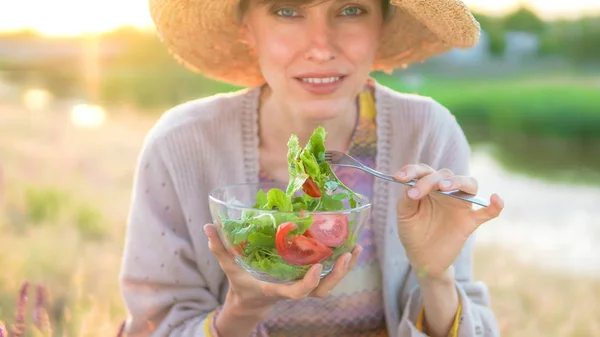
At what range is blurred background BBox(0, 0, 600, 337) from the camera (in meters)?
2.96

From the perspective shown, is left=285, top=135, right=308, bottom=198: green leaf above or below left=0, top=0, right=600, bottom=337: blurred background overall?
above

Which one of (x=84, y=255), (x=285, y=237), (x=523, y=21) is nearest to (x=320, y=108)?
(x=285, y=237)

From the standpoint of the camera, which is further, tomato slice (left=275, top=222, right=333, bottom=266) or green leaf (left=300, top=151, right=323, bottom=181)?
green leaf (left=300, top=151, right=323, bottom=181)

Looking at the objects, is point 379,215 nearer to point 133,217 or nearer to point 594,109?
point 133,217

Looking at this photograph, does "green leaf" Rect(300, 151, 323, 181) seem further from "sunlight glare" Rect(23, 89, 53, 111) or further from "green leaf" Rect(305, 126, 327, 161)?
"sunlight glare" Rect(23, 89, 53, 111)

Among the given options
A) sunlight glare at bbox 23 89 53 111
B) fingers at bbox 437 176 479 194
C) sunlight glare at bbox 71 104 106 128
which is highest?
fingers at bbox 437 176 479 194

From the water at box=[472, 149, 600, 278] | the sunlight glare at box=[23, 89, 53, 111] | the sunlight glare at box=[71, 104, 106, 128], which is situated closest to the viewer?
the water at box=[472, 149, 600, 278]

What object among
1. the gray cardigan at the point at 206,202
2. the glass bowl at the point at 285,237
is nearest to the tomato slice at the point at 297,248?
the glass bowl at the point at 285,237

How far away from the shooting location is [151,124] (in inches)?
231

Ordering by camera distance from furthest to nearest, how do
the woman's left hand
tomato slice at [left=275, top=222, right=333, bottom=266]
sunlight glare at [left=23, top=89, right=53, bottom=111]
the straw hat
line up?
sunlight glare at [left=23, top=89, right=53, bottom=111] → the straw hat → the woman's left hand → tomato slice at [left=275, top=222, right=333, bottom=266]

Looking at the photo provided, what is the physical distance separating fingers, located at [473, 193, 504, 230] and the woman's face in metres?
0.46

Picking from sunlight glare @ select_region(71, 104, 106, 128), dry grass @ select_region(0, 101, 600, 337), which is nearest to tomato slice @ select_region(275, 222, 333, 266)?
dry grass @ select_region(0, 101, 600, 337)

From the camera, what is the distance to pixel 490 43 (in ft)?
20.1

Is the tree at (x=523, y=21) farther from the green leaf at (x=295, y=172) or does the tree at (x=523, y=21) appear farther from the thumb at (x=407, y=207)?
the green leaf at (x=295, y=172)
